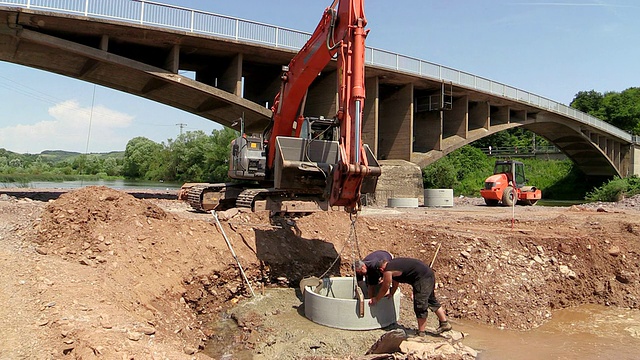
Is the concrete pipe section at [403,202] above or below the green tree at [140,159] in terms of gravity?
below

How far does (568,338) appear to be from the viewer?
6.69 m

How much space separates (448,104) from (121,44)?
1770cm

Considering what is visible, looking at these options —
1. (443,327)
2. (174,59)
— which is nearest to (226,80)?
(174,59)

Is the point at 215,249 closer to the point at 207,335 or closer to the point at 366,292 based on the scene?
the point at 207,335

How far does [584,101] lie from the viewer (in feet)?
242

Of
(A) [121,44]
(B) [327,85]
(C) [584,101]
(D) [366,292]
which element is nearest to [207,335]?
(D) [366,292]

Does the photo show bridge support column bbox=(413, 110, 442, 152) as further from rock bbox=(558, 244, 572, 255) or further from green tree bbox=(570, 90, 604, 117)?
green tree bbox=(570, 90, 604, 117)

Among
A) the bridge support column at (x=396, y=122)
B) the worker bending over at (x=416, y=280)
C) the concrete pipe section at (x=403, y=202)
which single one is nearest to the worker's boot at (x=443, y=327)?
the worker bending over at (x=416, y=280)

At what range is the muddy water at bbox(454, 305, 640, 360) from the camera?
5988mm

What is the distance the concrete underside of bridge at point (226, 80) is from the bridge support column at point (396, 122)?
57 mm

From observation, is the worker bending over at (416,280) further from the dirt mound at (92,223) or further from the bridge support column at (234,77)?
the bridge support column at (234,77)

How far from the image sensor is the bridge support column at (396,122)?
83.3ft

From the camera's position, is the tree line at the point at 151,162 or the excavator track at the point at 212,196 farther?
the tree line at the point at 151,162

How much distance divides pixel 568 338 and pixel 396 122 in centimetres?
2026
